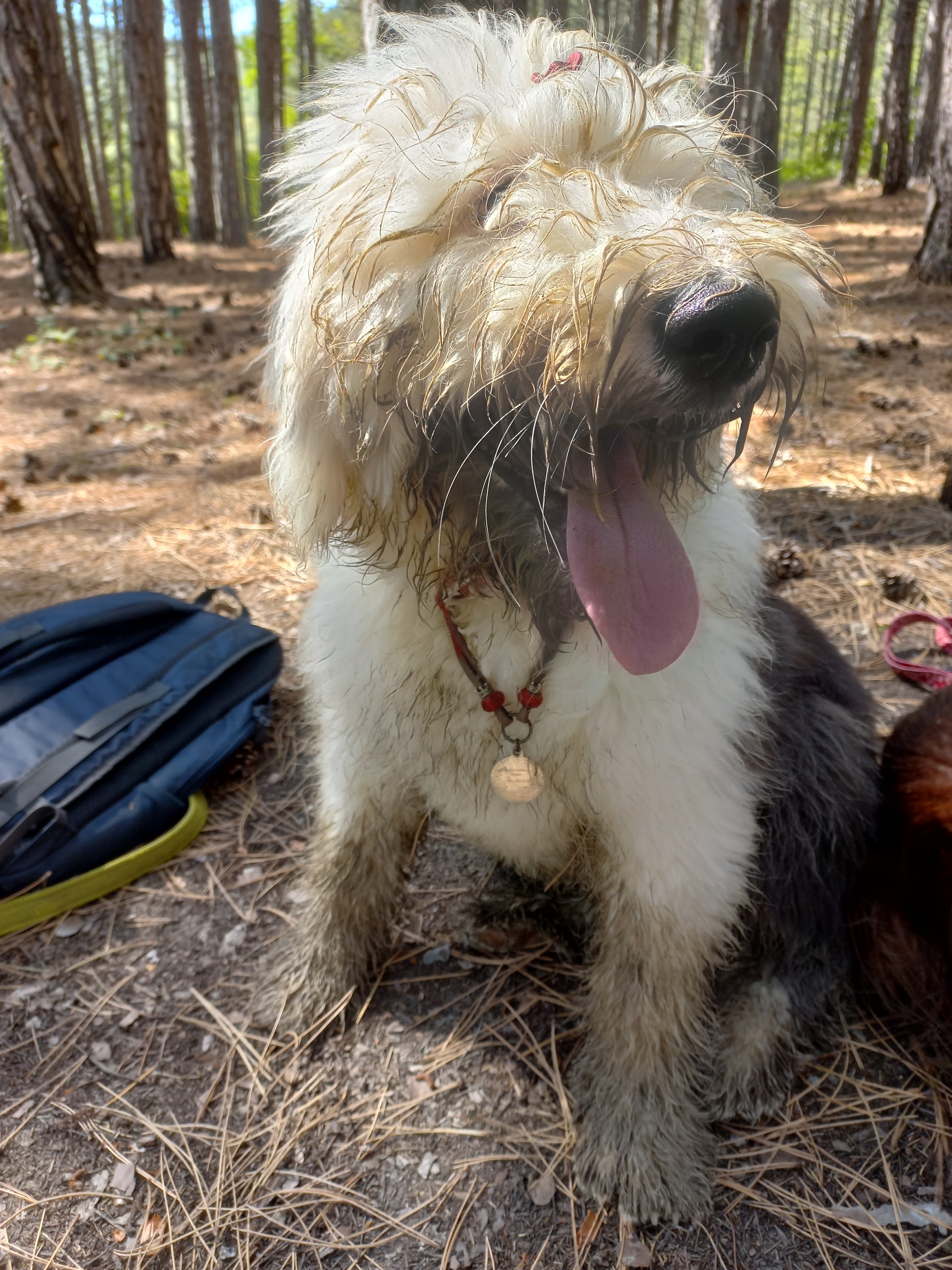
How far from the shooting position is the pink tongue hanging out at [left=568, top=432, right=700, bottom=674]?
4.65 feet

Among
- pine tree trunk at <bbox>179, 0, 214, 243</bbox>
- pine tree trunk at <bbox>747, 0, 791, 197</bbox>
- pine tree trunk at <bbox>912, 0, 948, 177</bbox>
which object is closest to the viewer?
pine tree trunk at <bbox>747, 0, 791, 197</bbox>

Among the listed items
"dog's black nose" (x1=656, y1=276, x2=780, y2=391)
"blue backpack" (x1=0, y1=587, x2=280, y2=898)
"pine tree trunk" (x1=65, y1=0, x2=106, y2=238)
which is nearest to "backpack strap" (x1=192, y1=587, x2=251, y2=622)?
"blue backpack" (x1=0, y1=587, x2=280, y2=898)

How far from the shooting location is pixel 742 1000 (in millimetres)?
1980

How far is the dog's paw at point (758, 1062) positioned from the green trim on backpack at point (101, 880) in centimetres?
159

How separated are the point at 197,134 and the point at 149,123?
7.42 feet

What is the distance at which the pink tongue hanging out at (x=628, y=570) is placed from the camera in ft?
4.65

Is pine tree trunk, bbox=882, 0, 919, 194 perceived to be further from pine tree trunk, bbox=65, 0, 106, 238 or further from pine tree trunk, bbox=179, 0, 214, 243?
pine tree trunk, bbox=65, 0, 106, 238

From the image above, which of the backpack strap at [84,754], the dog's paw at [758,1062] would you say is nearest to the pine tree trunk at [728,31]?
the backpack strap at [84,754]

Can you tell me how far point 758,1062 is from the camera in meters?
1.88

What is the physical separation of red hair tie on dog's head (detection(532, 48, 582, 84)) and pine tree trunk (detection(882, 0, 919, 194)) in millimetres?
13442

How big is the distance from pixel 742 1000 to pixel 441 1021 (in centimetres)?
72

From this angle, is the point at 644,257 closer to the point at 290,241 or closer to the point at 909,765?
the point at 290,241

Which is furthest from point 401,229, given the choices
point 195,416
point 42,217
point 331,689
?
point 42,217

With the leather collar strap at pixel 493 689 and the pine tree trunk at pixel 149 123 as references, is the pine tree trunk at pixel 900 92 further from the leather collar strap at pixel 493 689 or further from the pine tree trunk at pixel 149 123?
the leather collar strap at pixel 493 689
